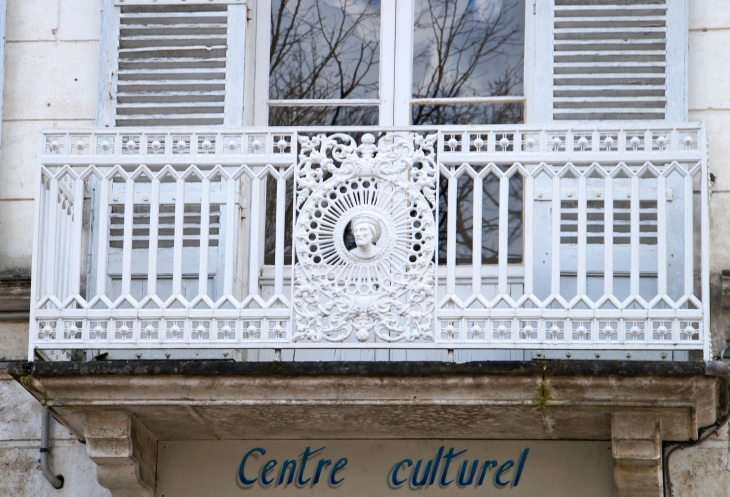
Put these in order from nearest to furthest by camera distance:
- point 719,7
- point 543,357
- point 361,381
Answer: point 361,381, point 543,357, point 719,7

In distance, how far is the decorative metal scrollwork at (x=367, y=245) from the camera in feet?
20.6

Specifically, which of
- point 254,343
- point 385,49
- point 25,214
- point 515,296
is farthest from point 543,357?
point 25,214

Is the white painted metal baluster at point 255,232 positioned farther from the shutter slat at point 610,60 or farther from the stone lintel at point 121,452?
the shutter slat at point 610,60

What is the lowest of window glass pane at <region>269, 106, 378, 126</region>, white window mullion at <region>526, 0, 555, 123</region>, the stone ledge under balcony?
the stone ledge under balcony

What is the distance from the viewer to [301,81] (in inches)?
303

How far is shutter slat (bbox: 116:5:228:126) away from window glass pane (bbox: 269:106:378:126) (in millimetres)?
401

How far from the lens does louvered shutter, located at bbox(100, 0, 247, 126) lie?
24.3 feet

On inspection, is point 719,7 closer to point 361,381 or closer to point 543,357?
point 543,357

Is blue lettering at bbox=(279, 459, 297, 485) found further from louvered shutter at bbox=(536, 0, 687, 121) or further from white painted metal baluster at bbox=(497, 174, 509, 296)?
louvered shutter at bbox=(536, 0, 687, 121)

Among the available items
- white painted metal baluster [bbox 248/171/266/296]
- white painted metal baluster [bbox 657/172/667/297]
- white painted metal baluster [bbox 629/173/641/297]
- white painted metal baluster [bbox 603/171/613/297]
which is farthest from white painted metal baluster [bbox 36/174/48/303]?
white painted metal baluster [bbox 657/172/667/297]

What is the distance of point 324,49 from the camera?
7730 mm

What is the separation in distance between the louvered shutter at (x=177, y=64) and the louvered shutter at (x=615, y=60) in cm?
170

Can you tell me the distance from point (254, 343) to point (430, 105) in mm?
1974

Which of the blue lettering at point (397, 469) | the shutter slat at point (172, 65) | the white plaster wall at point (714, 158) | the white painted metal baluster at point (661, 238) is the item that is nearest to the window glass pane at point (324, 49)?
the shutter slat at point (172, 65)
